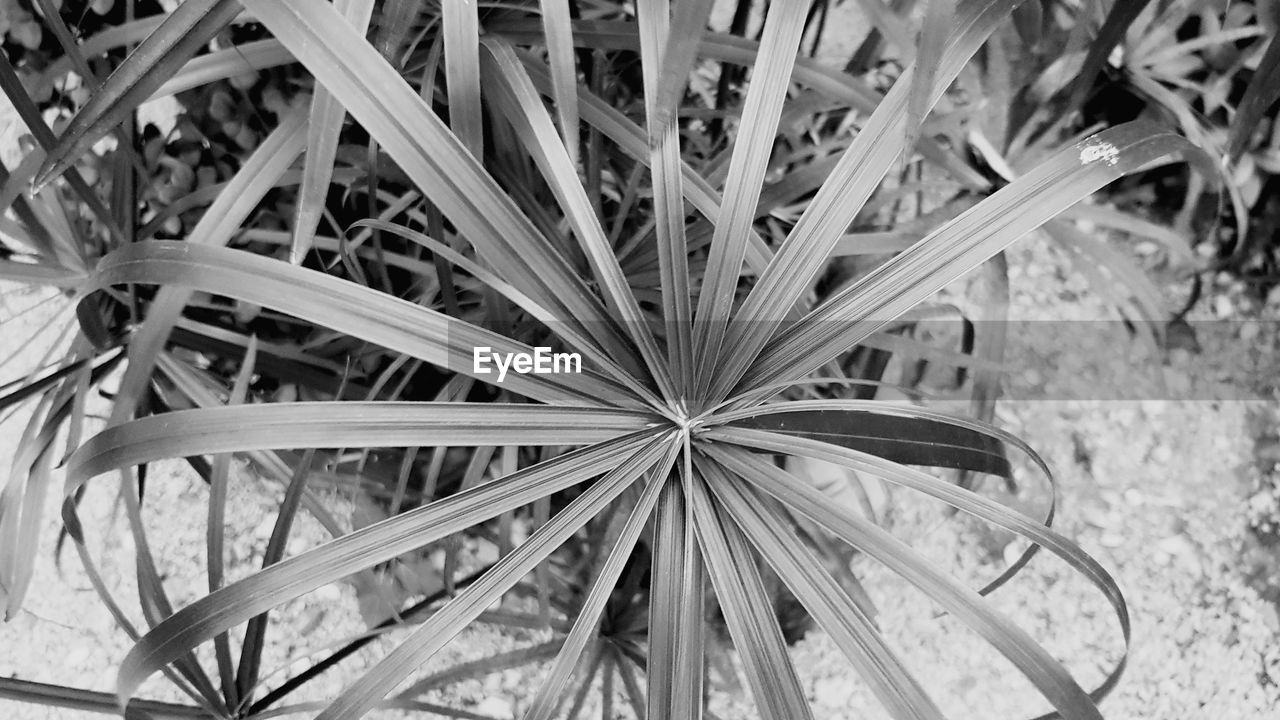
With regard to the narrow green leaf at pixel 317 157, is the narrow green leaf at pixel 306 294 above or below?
below

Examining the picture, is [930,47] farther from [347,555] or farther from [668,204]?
[347,555]

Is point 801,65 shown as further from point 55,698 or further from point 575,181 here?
point 55,698

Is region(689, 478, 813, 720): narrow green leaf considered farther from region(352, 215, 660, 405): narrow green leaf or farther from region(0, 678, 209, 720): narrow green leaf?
region(0, 678, 209, 720): narrow green leaf

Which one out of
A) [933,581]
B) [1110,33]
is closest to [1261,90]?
[1110,33]

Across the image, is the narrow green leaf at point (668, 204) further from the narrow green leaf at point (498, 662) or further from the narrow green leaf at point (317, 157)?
the narrow green leaf at point (498, 662)

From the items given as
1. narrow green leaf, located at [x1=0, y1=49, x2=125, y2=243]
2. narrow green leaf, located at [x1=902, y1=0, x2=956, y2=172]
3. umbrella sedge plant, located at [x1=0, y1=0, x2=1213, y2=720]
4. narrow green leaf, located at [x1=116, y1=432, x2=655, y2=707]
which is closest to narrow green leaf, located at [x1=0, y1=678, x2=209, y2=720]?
umbrella sedge plant, located at [x1=0, y1=0, x2=1213, y2=720]

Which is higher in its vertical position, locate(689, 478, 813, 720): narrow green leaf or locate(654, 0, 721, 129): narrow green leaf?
locate(654, 0, 721, 129): narrow green leaf

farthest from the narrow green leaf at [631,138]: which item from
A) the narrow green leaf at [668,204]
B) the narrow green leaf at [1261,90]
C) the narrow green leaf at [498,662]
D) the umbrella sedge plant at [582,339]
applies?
the narrow green leaf at [498,662]

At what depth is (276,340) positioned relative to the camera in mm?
992

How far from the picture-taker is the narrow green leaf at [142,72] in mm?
532

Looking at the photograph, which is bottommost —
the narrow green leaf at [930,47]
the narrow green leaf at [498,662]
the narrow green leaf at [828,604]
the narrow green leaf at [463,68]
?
the narrow green leaf at [828,604]

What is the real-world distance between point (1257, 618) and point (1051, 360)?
426 mm

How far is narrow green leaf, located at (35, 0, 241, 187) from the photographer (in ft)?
1.74

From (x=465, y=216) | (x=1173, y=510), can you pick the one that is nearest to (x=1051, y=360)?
(x=1173, y=510)
